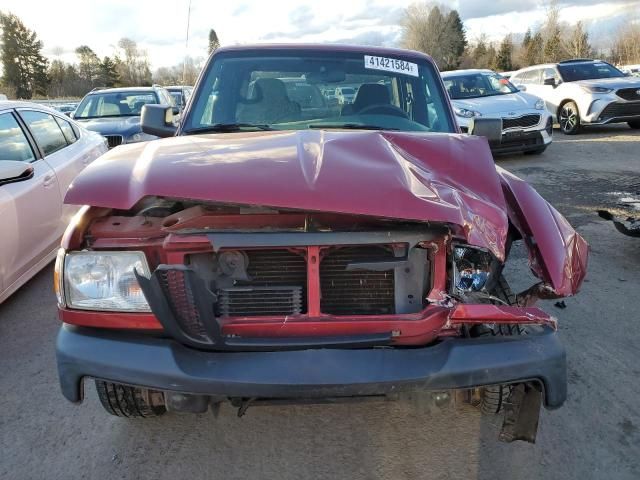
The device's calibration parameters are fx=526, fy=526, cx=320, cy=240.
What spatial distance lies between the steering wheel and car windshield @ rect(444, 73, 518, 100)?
24.6 feet

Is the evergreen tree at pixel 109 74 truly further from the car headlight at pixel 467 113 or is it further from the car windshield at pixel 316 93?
the car windshield at pixel 316 93

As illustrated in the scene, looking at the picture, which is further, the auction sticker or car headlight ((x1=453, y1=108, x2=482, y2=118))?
car headlight ((x1=453, y1=108, x2=482, y2=118))

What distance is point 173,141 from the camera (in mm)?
2656

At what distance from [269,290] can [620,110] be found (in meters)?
11.8

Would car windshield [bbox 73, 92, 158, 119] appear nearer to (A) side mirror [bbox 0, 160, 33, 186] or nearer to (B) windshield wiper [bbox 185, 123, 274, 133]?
(A) side mirror [bbox 0, 160, 33, 186]

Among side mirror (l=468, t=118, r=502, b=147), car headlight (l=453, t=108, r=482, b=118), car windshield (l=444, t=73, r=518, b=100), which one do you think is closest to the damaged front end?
side mirror (l=468, t=118, r=502, b=147)

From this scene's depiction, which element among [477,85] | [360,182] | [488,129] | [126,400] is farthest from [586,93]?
[126,400]

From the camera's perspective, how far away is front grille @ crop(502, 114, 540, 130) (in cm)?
905

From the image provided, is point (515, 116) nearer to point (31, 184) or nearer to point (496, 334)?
point (31, 184)

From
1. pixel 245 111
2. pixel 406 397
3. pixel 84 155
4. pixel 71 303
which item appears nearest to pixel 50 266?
pixel 84 155

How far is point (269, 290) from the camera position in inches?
79.5

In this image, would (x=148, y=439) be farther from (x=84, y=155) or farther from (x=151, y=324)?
(x=84, y=155)

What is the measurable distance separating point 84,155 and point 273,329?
4.13 m

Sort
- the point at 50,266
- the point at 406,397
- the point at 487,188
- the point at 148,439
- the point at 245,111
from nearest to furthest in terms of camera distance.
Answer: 1. the point at 406,397
2. the point at 487,188
3. the point at 148,439
4. the point at 245,111
5. the point at 50,266
